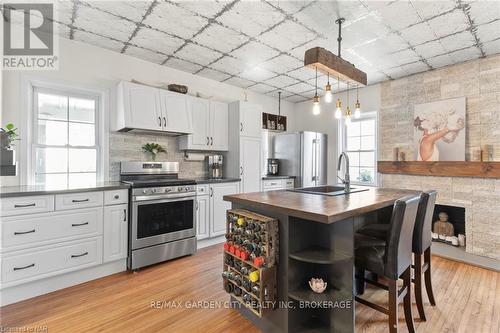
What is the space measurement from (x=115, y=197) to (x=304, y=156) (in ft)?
10.6

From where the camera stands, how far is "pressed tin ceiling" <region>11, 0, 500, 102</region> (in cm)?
228

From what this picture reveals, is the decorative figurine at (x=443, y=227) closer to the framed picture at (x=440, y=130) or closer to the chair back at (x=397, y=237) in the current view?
the framed picture at (x=440, y=130)

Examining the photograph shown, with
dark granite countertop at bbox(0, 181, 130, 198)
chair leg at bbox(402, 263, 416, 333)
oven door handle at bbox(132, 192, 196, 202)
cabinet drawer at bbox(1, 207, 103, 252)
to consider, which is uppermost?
dark granite countertop at bbox(0, 181, 130, 198)

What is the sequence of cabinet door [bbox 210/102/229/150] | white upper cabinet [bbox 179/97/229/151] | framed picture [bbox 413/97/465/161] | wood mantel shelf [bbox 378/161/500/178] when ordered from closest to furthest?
wood mantel shelf [bbox 378/161/500/178] → framed picture [bbox 413/97/465/161] → white upper cabinet [bbox 179/97/229/151] → cabinet door [bbox 210/102/229/150]

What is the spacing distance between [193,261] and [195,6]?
2813 millimetres

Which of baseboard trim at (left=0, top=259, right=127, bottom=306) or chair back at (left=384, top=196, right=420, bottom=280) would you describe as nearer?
chair back at (left=384, top=196, right=420, bottom=280)

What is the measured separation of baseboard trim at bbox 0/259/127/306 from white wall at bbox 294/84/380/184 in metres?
4.02

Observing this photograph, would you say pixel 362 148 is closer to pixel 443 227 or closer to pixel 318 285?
pixel 443 227

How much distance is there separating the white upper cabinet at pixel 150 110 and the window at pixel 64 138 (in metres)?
0.35

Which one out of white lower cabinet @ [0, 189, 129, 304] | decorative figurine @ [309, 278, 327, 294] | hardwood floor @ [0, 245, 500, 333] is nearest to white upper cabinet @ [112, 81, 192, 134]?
white lower cabinet @ [0, 189, 129, 304]

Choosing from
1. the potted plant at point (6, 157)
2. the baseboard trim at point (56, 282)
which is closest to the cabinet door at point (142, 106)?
the potted plant at point (6, 157)

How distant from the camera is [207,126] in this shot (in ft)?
13.1

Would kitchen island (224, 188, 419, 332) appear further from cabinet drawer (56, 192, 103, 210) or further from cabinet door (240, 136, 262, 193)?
cabinet door (240, 136, 262, 193)

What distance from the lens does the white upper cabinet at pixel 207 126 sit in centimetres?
381
